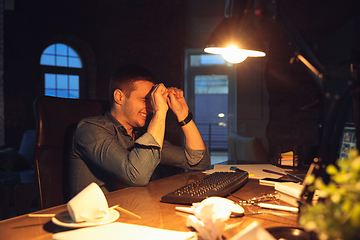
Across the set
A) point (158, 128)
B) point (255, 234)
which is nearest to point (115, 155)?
point (158, 128)

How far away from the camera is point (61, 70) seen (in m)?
4.91

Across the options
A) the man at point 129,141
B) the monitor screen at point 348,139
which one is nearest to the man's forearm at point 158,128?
the man at point 129,141

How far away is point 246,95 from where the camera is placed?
15.8ft

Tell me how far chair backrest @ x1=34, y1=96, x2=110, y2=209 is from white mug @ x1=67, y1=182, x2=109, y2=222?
67 cm

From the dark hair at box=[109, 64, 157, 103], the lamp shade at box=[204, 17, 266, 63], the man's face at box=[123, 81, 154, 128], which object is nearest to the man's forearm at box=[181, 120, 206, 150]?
the man's face at box=[123, 81, 154, 128]

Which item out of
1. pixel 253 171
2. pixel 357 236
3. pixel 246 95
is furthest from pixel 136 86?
pixel 246 95

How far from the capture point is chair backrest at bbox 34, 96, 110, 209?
4.10 feet

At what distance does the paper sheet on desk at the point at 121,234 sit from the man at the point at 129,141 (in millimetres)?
447

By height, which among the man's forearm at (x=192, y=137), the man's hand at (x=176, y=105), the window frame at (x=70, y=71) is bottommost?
the man's forearm at (x=192, y=137)

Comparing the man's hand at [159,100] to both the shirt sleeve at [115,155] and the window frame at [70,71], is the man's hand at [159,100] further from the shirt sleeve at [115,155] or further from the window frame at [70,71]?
the window frame at [70,71]

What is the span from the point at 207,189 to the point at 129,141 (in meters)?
0.62

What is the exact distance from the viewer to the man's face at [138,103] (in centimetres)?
144

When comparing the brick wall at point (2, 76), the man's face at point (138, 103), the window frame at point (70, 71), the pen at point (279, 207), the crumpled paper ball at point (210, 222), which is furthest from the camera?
the window frame at point (70, 71)

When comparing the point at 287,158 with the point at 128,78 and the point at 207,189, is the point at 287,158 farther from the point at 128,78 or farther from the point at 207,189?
the point at 128,78
